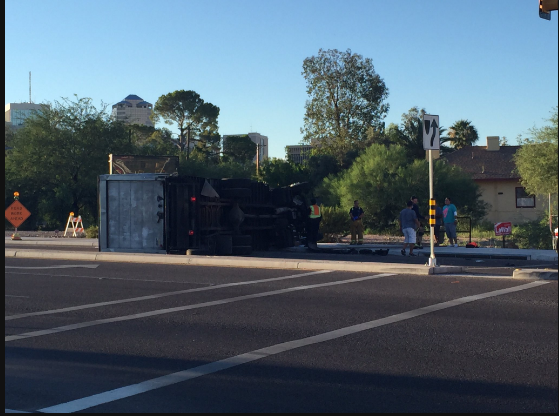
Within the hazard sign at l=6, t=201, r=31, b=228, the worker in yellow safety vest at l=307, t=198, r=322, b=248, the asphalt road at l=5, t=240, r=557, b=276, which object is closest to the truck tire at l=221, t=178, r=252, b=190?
the asphalt road at l=5, t=240, r=557, b=276

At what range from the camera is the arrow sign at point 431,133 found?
14.7 metres

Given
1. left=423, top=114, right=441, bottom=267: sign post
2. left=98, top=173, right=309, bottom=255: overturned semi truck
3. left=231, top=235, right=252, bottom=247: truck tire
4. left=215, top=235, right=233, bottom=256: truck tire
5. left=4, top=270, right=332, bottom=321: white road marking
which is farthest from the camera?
left=231, top=235, right=252, bottom=247: truck tire

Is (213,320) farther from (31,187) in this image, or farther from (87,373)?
(31,187)

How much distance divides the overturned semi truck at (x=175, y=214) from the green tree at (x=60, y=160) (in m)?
21.5

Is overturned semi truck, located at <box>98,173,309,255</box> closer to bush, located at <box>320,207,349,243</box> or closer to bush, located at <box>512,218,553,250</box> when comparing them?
bush, located at <box>320,207,349,243</box>

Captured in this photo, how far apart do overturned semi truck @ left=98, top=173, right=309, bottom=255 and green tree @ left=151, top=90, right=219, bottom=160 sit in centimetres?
5293

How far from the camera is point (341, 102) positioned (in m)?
54.5

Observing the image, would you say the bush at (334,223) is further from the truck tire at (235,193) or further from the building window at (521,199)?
the building window at (521,199)

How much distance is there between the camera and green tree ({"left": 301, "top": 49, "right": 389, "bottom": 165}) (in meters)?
52.8

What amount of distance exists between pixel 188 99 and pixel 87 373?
68.5 meters

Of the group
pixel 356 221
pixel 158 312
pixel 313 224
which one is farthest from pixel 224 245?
pixel 158 312

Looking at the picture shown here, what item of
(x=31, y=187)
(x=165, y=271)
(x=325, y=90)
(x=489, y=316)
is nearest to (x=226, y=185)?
(x=165, y=271)

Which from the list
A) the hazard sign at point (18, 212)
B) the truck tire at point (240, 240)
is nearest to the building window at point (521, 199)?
the truck tire at point (240, 240)

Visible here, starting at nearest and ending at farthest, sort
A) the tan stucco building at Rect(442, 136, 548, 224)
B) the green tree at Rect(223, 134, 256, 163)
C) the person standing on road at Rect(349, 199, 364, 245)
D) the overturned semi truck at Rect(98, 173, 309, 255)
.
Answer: the overturned semi truck at Rect(98, 173, 309, 255) → the person standing on road at Rect(349, 199, 364, 245) → the tan stucco building at Rect(442, 136, 548, 224) → the green tree at Rect(223, 134, 256, 163)
